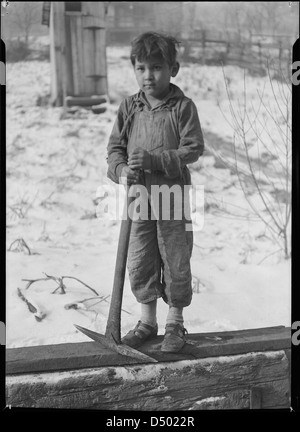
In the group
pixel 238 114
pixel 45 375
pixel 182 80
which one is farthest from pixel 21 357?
pixel 182 80

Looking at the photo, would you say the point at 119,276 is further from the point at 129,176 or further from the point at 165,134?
the point at 165,134

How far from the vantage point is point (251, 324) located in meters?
2.30

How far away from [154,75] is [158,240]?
2.04 feet

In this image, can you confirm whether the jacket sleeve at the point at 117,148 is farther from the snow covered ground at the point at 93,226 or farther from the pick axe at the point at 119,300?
the snow covered ground at the point at 93,226

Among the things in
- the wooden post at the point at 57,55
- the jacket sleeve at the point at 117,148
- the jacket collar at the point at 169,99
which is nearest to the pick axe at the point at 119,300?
the jacket sleeve at the point at 117,148

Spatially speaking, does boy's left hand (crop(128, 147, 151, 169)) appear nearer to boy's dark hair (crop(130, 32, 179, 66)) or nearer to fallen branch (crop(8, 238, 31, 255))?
boy's dark hair (crop(130, 32, 179, 66))

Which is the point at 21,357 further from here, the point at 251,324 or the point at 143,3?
the point at 143,3

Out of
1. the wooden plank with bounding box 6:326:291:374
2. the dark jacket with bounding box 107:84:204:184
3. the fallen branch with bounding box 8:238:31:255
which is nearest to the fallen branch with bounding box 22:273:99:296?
the fallen branch with bounding box 8:238:31:255

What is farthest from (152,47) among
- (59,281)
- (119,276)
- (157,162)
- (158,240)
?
(59,281)

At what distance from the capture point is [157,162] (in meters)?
1.82

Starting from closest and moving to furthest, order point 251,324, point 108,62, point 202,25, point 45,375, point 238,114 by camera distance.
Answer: point 45,375, point 251,324, point 238,114, point 202,25, point 108,62

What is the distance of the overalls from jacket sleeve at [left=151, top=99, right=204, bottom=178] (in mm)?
42

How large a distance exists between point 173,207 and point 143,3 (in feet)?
5.53

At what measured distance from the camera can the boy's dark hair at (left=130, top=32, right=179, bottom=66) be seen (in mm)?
1843
